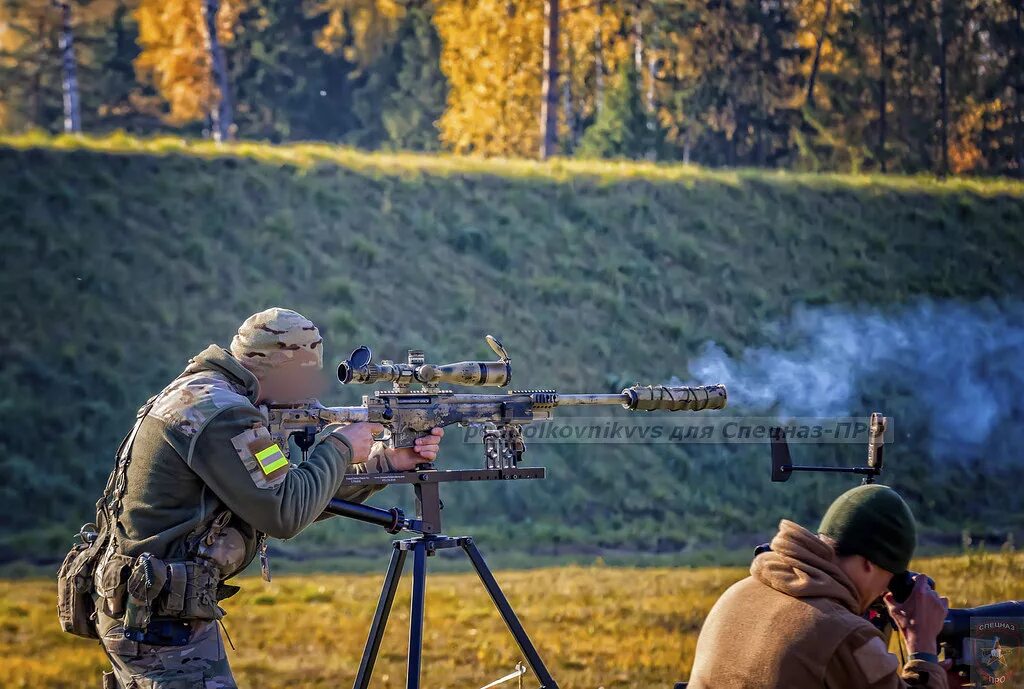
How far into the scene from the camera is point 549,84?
20.9 metres

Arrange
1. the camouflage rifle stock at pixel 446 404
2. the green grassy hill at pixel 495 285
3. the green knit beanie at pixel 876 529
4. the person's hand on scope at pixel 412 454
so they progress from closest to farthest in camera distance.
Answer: the green knit beanie at pixel 876 529 → the camouflage rifle stock at pixel 446 404 → the person's hand on scope at pixel 412 454 → the green grassy hill at pixel 495 285

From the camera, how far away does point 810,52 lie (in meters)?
21.3

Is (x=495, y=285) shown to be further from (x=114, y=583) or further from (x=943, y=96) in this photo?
(x=114, y=583)

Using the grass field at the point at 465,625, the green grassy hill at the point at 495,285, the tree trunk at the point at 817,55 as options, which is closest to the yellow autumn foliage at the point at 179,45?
the green grassy hill at the point at 495,285

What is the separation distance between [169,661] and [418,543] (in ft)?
4.91

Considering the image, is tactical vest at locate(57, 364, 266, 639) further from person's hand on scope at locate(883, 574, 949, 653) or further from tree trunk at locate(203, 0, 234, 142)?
tree trunk at locate(203, 0, 234, 142)

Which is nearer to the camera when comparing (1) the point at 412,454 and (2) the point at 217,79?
(1) the point at 412,454

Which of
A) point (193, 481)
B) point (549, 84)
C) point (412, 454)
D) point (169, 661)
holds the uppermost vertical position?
point (549, 84)

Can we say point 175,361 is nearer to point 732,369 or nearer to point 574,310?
point 574,310

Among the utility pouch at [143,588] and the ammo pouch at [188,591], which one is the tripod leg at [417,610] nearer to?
the ammo pouch at [188,591]

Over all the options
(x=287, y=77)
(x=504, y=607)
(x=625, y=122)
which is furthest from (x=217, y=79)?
(x=504, y=607)

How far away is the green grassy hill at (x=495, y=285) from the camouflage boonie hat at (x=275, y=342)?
848cm

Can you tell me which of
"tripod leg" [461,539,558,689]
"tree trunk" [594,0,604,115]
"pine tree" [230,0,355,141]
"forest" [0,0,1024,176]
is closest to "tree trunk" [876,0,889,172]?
"forest" [0,0,1024,176]

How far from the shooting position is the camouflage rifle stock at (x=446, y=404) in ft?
17.8
